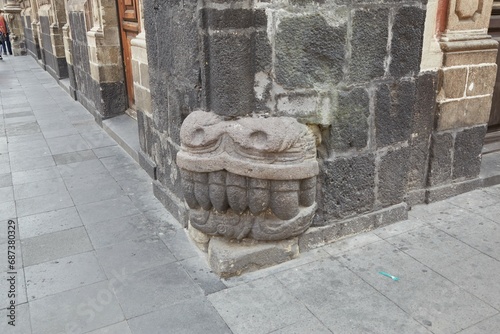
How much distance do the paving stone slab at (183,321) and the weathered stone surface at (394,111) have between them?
5.25 ft

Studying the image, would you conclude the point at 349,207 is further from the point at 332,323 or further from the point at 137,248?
the point at 137,248

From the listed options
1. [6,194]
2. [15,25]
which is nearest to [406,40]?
[6,194]

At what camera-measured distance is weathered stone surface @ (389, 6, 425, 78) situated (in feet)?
9.32

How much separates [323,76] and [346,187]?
0.77 m

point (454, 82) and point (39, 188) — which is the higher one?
point (454, 82)

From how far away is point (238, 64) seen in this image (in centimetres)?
250

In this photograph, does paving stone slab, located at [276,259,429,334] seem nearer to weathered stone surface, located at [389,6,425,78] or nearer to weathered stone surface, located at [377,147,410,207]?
weathered stone surface, located at [377,147,410,207]

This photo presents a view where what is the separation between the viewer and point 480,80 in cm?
356

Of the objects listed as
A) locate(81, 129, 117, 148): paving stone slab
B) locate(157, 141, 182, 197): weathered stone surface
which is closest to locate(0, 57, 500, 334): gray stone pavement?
locate(157, 141, 182, 197): weathered stone surface

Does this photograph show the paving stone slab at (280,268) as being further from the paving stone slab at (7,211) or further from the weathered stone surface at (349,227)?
the paving stone slab at (7,211)

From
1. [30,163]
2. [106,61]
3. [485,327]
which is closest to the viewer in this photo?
[485,327]

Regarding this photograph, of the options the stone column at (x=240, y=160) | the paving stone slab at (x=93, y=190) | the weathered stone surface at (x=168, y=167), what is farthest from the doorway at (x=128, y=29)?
the stone column at (x=240, y=160)

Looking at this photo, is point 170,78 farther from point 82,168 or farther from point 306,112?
point 82,168

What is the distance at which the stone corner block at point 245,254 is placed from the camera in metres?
2.66
